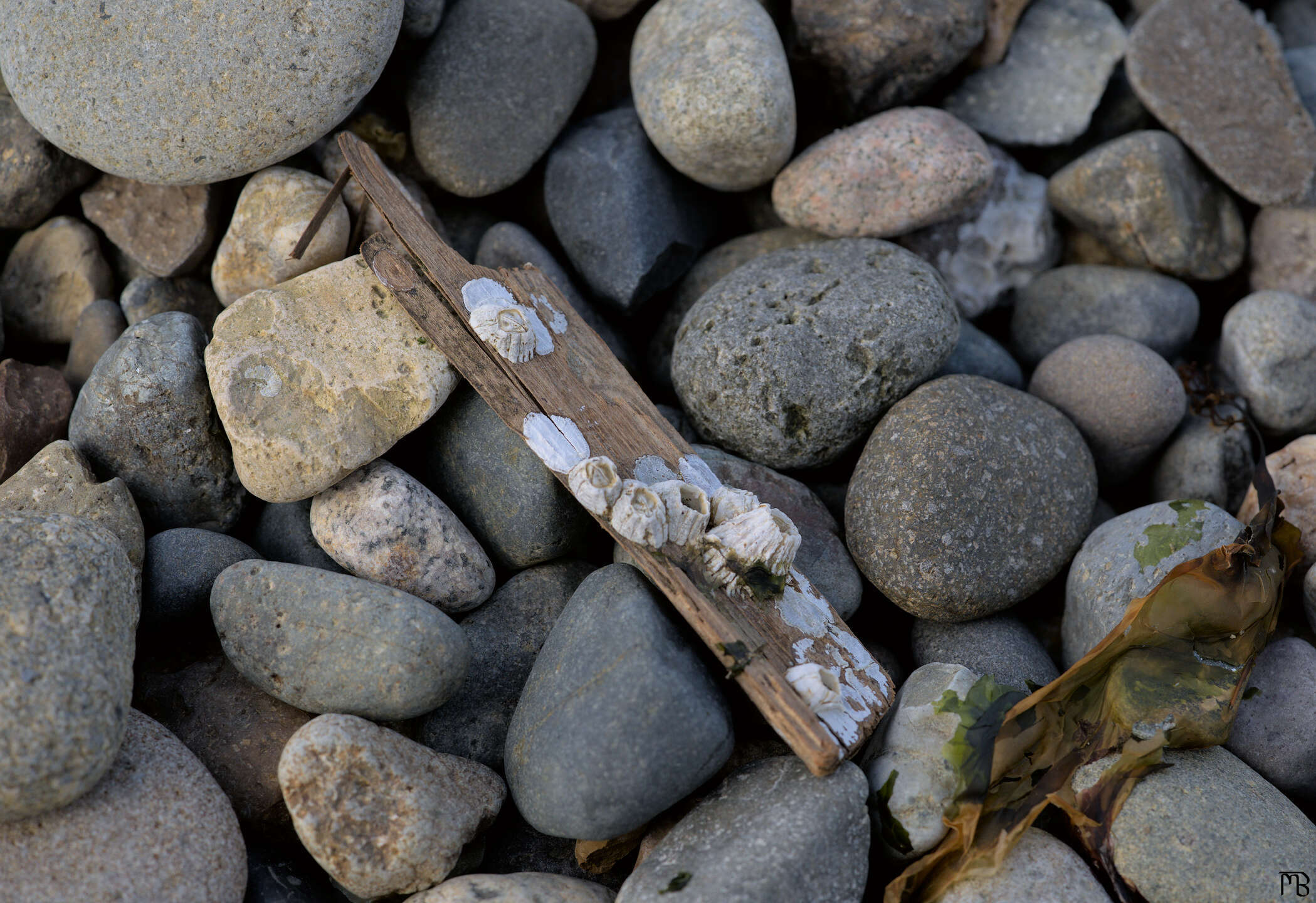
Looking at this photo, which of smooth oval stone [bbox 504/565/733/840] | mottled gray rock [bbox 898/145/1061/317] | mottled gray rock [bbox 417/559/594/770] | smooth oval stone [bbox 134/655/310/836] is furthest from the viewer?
mottled gray rock [bbox 898/145/1061/317]

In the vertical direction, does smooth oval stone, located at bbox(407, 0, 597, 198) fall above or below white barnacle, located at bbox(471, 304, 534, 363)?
above

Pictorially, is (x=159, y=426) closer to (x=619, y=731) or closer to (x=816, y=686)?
(x=619, y=731)

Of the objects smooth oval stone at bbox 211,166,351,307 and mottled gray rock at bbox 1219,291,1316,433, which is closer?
smooth oval stone at bbox 211,166,351,307

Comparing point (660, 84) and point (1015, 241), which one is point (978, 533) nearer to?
point (1015, 241)

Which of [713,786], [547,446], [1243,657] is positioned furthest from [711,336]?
[1243,657]

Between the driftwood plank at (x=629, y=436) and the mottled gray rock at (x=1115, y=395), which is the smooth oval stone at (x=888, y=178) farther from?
the driftwood plank at (x=629, y=436)

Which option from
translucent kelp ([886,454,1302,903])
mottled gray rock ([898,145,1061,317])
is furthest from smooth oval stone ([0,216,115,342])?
translucent kelp ([886,454,1302,903])

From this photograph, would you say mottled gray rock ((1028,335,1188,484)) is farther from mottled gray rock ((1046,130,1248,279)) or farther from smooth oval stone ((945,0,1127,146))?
smooth oval stone ((945,0,1127,146))
